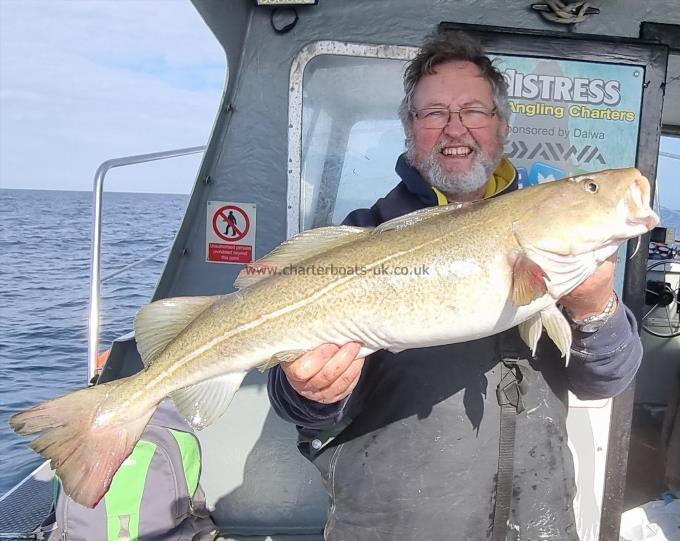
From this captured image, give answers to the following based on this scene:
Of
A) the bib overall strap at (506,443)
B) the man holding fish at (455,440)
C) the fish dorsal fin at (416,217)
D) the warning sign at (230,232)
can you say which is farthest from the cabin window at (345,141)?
the bib overall strap at (506,443)

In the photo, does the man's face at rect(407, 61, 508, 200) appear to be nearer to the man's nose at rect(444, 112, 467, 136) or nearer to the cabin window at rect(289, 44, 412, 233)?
the man's nose at rect(444, 112, 467, 136)

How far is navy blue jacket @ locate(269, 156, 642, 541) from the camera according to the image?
2.33 m

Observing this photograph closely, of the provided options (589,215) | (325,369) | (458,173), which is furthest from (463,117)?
(325,369)

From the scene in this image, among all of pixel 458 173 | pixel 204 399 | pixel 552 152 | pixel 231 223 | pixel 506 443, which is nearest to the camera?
pixel 204 399

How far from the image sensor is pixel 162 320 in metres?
2.20

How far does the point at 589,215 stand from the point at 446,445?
1.09 metres

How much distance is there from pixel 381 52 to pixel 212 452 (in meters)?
2.95

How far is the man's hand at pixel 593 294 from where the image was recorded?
6.46ft

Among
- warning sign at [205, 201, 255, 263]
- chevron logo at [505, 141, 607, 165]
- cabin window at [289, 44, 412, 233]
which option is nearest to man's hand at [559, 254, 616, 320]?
chevron logo at [505, 141, 607, 165]

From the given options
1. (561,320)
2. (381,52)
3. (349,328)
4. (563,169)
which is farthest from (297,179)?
(561,320)

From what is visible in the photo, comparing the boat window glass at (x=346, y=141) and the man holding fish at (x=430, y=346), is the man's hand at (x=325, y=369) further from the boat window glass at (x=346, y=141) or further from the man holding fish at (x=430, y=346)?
the boat window glass at (x=346, y=141)

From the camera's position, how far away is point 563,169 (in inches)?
136

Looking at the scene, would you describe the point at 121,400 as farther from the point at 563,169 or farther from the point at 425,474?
the point at 563,169

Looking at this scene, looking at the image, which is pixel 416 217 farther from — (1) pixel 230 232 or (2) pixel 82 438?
(1) pixel 230 232
